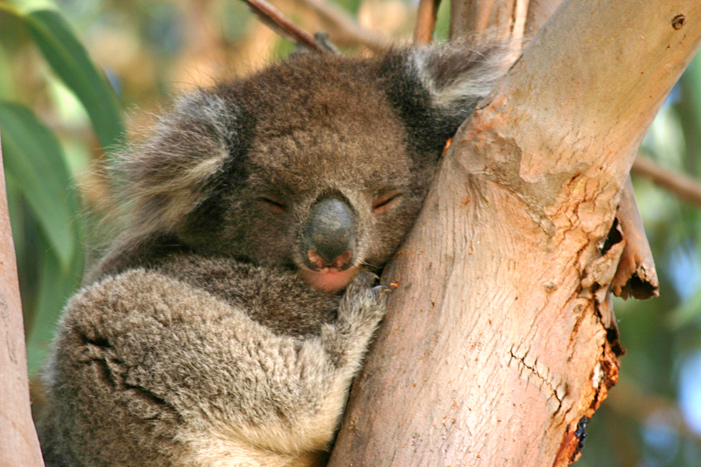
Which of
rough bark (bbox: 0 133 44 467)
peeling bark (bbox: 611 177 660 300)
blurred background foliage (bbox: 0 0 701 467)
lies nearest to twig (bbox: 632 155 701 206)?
blurred background foliage (bbox: 0 0 701 467)

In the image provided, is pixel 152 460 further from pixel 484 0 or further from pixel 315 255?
pixel 484 0

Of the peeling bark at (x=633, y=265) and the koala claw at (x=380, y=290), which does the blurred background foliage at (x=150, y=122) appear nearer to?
the koala claw at (x=380, y=290)

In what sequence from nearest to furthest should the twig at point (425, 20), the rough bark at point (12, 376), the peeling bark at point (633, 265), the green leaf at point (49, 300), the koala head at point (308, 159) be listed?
the rough bark at point (12, 376) → the peeling bark at point (633, 265) → the koala head at point (308, 159) → the twig at point (425, 20) → the green leaf at point (49, 300)

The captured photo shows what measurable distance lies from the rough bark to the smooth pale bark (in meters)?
0.68

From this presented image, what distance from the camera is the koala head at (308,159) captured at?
2.09 metres

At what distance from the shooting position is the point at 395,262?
6.09 feet

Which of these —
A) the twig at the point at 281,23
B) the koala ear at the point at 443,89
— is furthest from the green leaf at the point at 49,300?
the koala ear at the point at 443,89

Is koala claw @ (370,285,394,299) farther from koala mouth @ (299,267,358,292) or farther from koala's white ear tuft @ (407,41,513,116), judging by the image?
koala's white ear tuft @ (407,41,513,116)

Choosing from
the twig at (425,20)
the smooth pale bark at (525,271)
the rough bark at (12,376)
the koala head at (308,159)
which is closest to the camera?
the rough bark at (12,376)

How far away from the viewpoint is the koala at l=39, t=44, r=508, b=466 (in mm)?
1873

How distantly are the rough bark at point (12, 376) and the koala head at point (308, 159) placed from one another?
730 millimetres

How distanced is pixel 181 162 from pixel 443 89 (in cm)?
83

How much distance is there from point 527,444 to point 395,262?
532 mm

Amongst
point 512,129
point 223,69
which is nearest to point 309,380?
point 512,129
